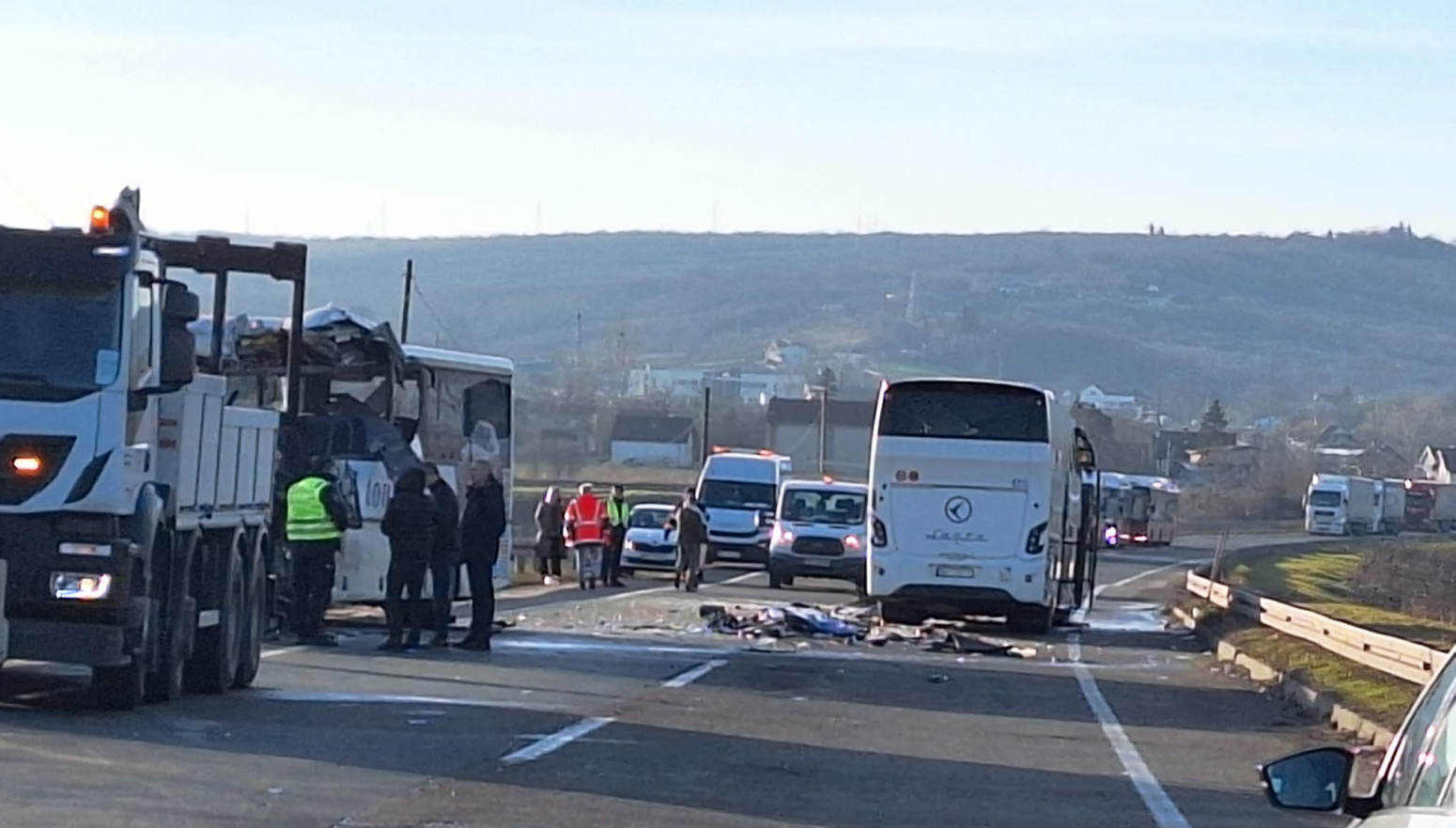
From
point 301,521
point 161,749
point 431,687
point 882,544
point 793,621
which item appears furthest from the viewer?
point 882,544

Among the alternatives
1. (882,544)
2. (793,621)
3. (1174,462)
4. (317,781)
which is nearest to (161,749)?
(317,781)

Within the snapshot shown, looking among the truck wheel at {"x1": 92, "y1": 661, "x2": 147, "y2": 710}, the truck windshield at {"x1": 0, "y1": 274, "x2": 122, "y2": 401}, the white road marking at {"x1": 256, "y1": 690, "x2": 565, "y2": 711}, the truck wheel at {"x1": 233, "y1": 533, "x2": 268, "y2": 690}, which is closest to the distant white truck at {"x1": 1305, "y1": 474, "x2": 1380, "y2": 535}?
the truck wheel at {"x1": 233, "y1": 533, "x2": 268, "y2": 690}

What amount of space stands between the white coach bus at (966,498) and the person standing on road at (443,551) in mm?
8108

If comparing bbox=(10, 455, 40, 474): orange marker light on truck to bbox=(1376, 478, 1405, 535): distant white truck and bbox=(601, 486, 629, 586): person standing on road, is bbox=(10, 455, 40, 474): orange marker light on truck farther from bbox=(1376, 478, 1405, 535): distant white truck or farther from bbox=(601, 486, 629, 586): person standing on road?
bbox=(1376, 478, 1405, 535): distant white truck

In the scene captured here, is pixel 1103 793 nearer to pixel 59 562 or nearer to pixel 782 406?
pixel 59 562

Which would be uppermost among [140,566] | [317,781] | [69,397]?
[69,397]

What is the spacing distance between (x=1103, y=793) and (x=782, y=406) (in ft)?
386

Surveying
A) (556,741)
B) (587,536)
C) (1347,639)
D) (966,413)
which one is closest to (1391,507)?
(587,536)

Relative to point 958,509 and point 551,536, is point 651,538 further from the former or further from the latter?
point 958,509

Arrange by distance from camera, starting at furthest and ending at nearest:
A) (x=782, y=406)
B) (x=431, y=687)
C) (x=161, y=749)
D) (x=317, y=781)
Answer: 1. (x=782, y=406)
2. (x=431, y=687)
3. (x=161, y=749)
4. (x=317, y=781)

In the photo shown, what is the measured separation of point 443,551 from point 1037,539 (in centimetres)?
926

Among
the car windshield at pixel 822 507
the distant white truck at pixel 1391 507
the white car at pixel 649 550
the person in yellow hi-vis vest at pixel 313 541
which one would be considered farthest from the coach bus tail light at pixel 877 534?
the distant white truck at pixel 1391 507

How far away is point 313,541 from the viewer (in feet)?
73.6

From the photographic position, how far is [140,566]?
15125mm
